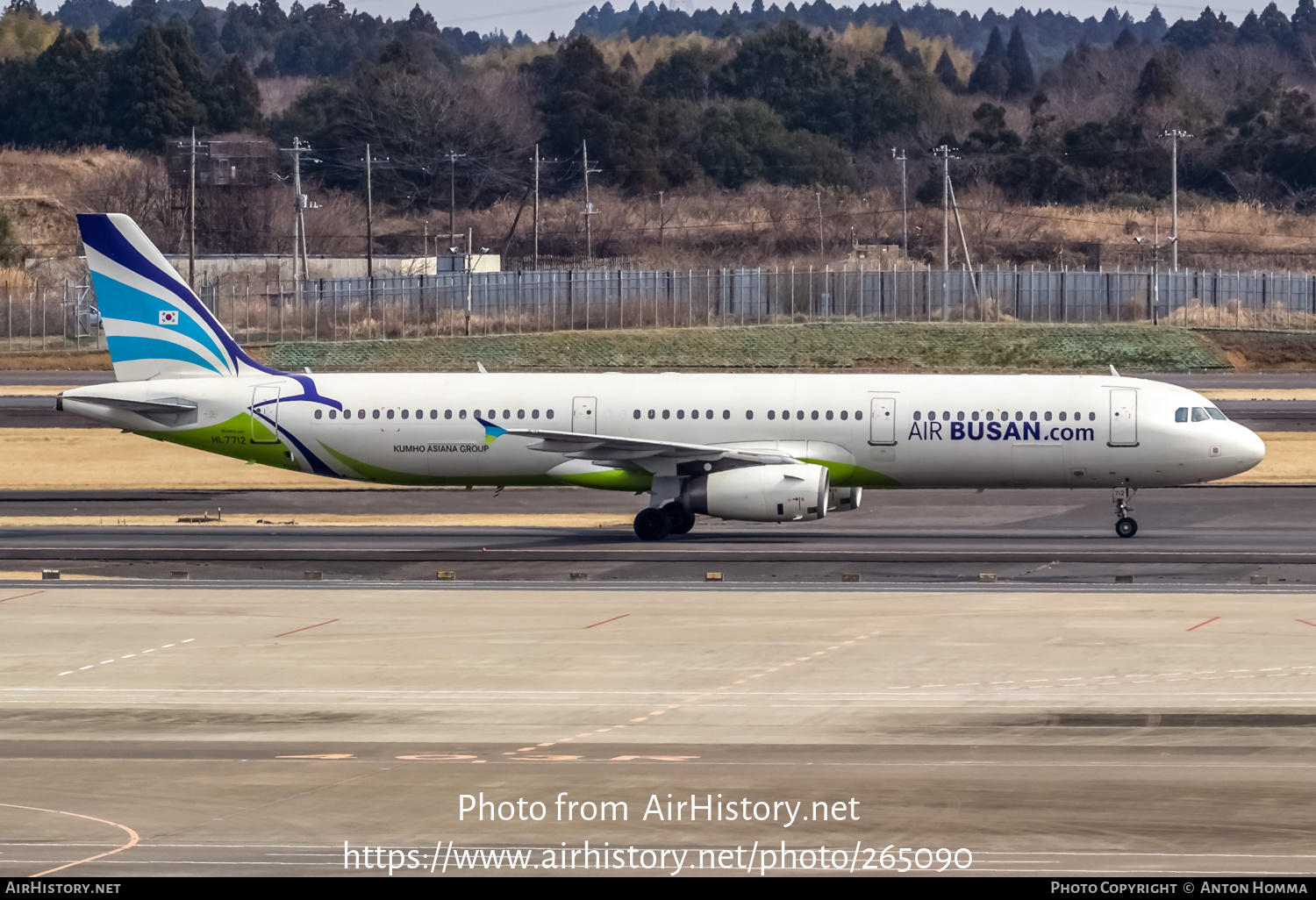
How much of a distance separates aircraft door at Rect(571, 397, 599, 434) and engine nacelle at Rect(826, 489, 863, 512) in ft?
20.2

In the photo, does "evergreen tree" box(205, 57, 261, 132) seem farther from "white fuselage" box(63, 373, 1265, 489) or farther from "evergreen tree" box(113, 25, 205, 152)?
"white fuselage" box(63, 373, 1265, 489)

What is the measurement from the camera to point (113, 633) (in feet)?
100.0

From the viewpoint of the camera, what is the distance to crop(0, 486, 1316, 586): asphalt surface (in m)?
37.8

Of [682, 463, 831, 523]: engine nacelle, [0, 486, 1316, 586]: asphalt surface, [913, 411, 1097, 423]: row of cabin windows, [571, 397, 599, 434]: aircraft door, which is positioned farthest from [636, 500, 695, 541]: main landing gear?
[913, 411, 1097, 423]: row of cabin windows

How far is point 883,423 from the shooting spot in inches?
1705

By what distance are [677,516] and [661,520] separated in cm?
45

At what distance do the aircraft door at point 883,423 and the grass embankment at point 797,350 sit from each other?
50.3 meters

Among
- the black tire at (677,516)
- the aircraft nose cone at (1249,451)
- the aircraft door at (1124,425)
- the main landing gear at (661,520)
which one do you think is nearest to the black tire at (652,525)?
the main landing gear at (661,520)

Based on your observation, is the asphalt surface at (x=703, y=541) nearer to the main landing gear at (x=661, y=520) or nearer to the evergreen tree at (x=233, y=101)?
the main landing gear at (x=661, y=520)

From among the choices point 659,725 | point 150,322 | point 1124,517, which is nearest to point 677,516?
point 1124,517

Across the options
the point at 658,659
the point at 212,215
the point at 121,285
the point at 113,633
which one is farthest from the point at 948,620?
the point at 212,215

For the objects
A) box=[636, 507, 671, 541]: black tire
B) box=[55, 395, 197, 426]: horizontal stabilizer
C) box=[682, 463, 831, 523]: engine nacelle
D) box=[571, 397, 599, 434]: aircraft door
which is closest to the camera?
box=[682, 463, 831, 523]: engine nacelle

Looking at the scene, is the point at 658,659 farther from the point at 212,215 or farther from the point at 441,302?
the point at 212,215
